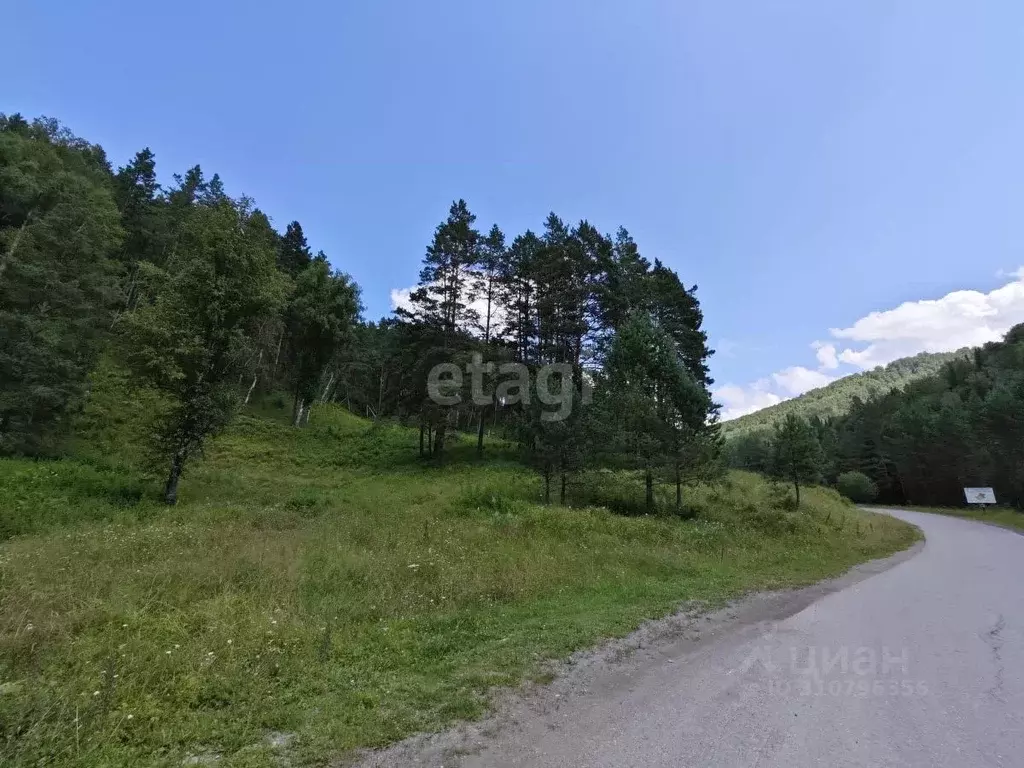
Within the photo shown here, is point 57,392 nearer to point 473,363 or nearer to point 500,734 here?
point 473,363

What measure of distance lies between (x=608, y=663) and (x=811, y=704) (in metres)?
2.37

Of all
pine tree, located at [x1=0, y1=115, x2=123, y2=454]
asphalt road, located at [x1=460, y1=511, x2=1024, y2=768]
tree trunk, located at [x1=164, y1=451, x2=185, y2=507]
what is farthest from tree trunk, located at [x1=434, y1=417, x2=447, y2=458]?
asphalt road, located at [x1=460, y1=511, x2=1024, y2=768]

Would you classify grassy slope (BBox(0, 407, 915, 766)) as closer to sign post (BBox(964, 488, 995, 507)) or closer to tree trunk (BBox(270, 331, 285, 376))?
tree trunk (BBox(270, 331, 285, 376))

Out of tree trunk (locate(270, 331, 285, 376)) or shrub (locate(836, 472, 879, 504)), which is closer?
tree trunk (locate(270, 331, 285, 376))

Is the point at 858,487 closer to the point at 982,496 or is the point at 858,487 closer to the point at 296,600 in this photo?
the point at 982,496

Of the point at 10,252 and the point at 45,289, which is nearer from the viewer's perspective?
the point at 10,252

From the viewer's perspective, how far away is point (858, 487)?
63094 mm

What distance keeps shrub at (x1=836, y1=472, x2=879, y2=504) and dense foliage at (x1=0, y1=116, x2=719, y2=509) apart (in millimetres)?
41628

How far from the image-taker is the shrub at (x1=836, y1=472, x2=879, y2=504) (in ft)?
206

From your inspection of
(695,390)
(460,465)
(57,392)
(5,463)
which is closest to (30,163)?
(57,392)

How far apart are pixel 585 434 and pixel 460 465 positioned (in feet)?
33.6

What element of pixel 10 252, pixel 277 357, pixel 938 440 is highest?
pixel 277 357

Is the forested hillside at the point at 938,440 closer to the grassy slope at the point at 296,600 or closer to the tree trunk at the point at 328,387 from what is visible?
the grassy slope at the point at 296,600

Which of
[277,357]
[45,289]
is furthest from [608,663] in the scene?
[277,357]
